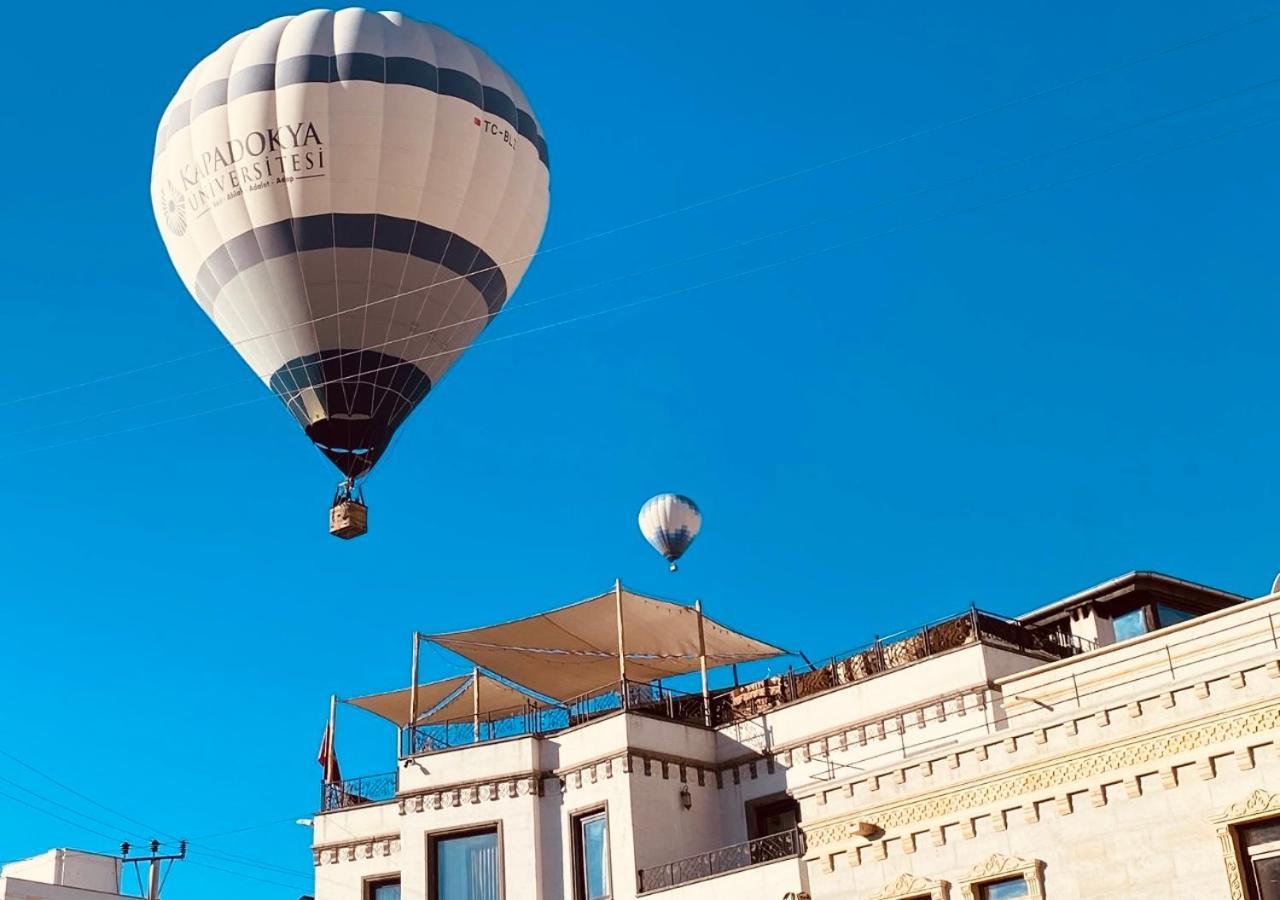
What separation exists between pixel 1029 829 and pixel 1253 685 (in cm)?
388

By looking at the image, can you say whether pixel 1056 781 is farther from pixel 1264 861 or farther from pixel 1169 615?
pixel 1169 615

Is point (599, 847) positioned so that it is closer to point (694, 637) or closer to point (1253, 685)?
point (694, 637)

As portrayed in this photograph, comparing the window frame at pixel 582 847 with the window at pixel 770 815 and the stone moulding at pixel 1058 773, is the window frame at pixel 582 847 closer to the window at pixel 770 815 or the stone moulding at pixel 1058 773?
the window at pixel 770 815

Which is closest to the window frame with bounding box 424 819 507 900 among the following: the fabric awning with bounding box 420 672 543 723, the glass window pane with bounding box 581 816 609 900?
the glass window pane with bounding box 581 816 609 900

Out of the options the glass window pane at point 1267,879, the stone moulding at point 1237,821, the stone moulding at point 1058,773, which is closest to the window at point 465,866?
the stone moulding at point 1058,773

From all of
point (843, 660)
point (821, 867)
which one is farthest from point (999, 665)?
point (821, 867)

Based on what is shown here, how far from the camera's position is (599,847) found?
35062 mm

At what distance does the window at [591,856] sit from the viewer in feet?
114

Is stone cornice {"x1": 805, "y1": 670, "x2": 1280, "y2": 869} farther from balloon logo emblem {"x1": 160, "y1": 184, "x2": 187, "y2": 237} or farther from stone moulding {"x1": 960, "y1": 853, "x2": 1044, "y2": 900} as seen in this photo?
balloon logo emblem {"x1": 160, "y1": 184, "x2": 187, "y2": 237}

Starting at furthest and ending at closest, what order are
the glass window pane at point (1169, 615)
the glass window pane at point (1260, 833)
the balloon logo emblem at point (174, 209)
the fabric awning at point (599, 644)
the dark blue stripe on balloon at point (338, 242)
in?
the balloon logo emblem at point (174, 209)
the dark blue stripe on balloon at point (338, 242)
the fabric awning at point (599, 644)
the glass window pane at point (1169, 615)
the glass window pane at point (1260, 833)

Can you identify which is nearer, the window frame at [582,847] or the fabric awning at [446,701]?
the window frame at [582,847]

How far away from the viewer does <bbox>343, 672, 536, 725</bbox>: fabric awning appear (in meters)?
42.4

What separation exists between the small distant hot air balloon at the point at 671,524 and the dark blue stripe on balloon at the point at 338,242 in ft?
35.4

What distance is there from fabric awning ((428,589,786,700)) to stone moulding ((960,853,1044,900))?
14384 mm
